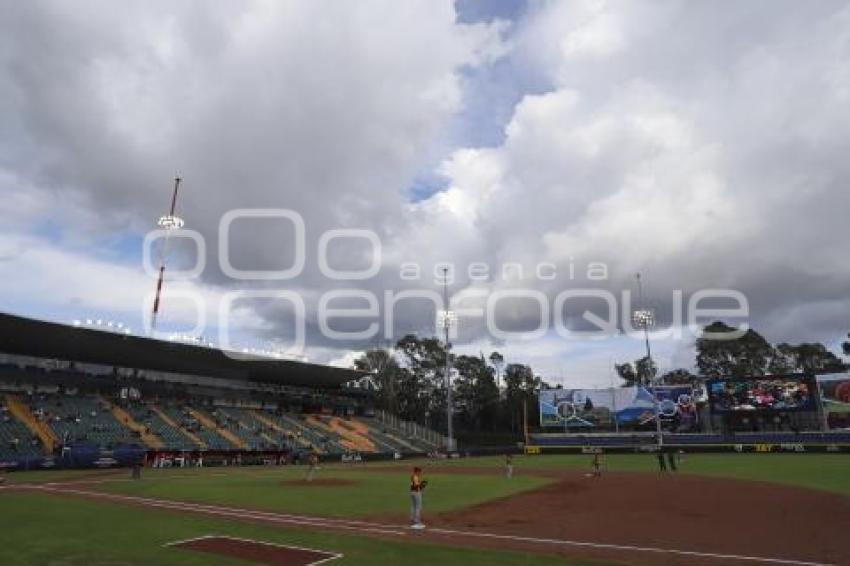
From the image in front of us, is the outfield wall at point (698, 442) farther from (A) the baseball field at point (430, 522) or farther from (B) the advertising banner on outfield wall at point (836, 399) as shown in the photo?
(A) the baseball field at point (430, 522)

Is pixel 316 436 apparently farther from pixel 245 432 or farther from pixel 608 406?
pixel 608 406

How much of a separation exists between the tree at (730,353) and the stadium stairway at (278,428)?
3509 inches

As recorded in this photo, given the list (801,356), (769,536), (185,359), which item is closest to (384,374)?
(185,359)

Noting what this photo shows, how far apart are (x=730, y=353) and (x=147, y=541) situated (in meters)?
131

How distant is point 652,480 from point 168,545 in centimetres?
3166

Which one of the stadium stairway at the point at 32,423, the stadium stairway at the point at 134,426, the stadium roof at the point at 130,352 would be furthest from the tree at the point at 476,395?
the stadium stairway at the point at 32,423

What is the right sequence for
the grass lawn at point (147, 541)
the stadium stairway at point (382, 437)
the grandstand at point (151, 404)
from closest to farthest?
the grass lawn at point (147, 541) → the grandstand at point (151, 404) → the stadium stairway at point (382, 437)

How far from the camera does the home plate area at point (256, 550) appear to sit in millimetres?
15617

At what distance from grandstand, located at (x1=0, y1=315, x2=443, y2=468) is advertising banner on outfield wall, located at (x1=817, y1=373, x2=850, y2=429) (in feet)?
160

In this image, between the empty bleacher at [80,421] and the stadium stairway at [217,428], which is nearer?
the empty bleacher at [80,421]

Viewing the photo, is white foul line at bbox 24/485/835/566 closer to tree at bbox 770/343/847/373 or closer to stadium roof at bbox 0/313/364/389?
stadium roof at bbox 0/313/364/389

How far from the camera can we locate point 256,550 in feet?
55.5

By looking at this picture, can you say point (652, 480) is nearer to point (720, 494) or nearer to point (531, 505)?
point (720, 494)

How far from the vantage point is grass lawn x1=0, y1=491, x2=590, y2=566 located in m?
15.5
